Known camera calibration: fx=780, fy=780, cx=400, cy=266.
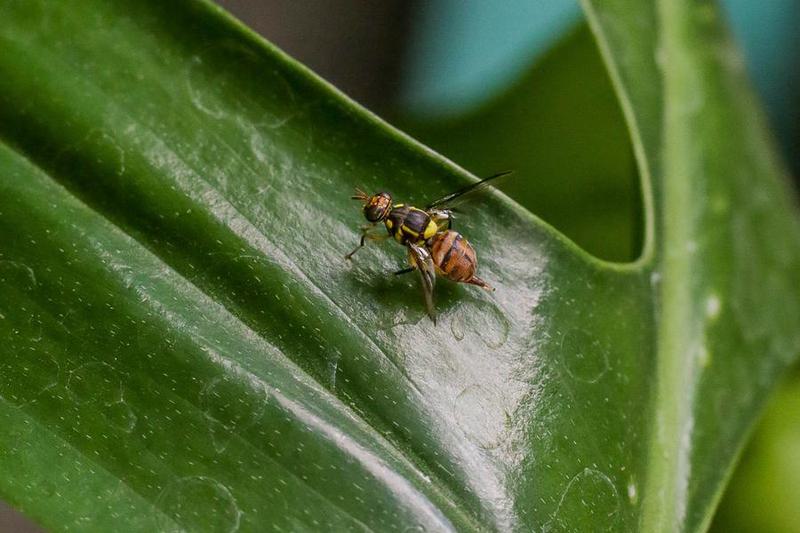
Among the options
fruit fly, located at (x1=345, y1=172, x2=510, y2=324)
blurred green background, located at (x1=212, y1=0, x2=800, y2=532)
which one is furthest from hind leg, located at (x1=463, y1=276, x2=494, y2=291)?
blurred green background, located at (x1=212, y1=0, x2=800, y2=532)

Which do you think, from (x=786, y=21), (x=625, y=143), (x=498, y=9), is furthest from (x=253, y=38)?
(x=786, y=21)

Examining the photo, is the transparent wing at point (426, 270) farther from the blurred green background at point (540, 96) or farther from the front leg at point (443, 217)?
the blurred green background at point (540, 96)


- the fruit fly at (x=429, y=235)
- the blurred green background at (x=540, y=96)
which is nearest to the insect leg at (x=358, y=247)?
the fruit fly at (x=429, y=235)

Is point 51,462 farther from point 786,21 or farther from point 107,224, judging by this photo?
point 786,21

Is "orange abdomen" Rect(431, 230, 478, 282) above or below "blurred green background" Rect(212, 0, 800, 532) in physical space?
above

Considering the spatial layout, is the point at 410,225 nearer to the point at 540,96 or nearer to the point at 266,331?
the point at 266,331

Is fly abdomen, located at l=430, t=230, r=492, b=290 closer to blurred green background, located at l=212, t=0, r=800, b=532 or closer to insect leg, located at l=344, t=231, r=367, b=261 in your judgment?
insect leg, located at l=344, t=231, r=367, b=261
